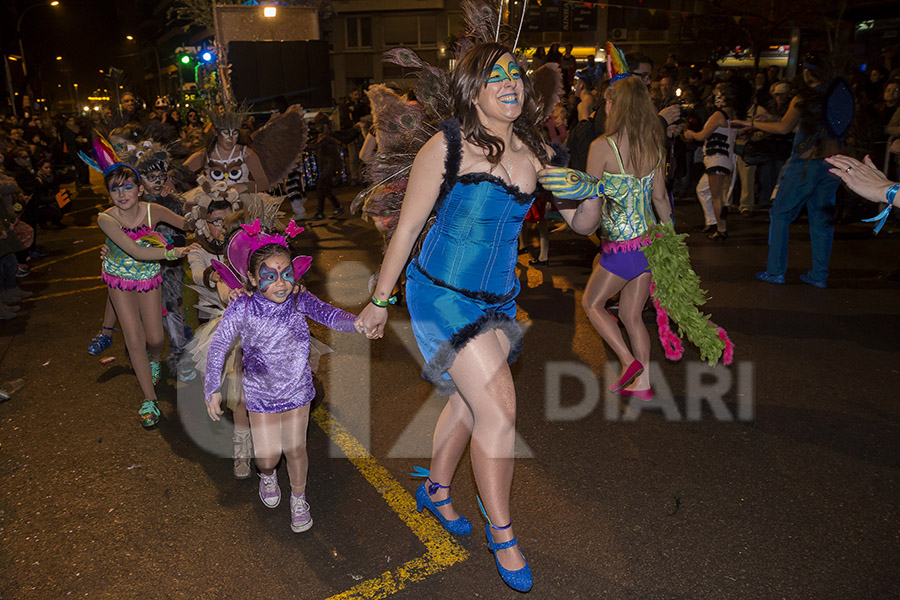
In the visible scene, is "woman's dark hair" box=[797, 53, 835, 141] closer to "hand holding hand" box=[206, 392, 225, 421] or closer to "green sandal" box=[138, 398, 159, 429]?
"hand holding hand" box=[206, 392, 225, 421]

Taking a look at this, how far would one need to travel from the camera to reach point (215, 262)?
331 cm

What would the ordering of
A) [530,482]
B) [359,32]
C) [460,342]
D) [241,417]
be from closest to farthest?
[460,342] → [530,482] → [241,417] → [359,32]

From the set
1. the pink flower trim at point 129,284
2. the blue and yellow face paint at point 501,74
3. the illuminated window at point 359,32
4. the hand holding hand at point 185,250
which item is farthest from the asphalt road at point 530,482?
the illuminated window at point 359,32

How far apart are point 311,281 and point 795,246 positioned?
6618 mm

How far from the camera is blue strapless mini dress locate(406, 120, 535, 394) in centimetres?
276

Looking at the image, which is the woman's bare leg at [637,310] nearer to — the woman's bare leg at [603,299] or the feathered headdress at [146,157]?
the woman's bare leg at [603,299]

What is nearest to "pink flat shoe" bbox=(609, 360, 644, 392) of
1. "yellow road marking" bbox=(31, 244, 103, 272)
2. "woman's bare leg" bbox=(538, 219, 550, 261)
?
"woman's bare leg" bbox=(538, 219, 550, 261)

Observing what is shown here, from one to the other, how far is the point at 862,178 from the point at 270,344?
9.49 ft

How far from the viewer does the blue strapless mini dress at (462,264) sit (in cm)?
276

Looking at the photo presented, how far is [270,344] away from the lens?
336 centimetres

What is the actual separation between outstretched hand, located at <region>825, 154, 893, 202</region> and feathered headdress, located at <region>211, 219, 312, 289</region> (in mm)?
2542

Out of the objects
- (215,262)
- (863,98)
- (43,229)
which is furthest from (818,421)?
(43,229)

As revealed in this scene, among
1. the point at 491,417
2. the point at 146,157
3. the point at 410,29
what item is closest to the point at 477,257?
the point at 491,417

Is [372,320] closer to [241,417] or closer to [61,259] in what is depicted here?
[241,417]
